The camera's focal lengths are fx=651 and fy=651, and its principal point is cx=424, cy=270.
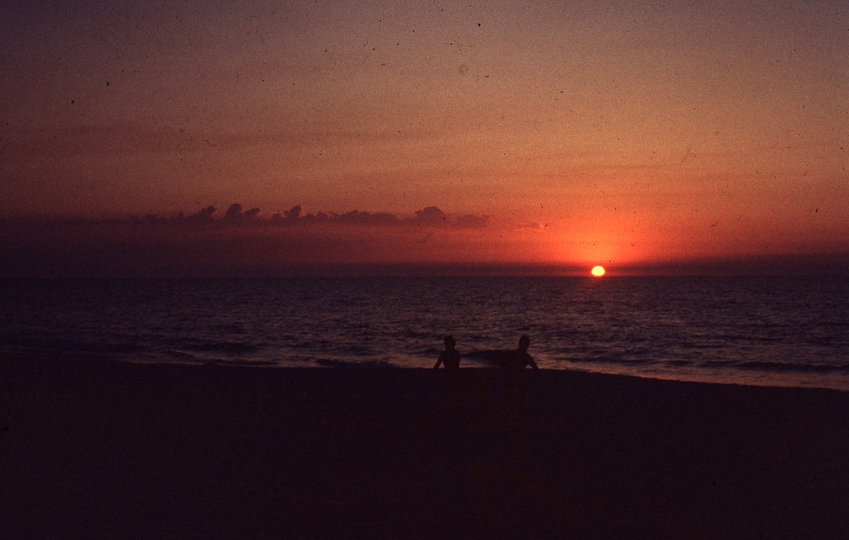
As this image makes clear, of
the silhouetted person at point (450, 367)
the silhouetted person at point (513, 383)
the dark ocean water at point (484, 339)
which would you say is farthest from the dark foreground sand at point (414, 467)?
the dark ocean water at point (484, 339)

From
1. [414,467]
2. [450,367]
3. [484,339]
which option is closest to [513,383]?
[450,367]

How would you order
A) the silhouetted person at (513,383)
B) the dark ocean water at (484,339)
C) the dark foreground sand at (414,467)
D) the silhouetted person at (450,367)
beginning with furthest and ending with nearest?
the dark ocean water at (484,339) < the silhouetted person at (450,367) < the silhouetted person at (513,383) < the dark foreground sand at (414,467)

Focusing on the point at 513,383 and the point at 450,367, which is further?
the point at 450,367

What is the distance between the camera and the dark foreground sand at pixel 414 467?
8.65m

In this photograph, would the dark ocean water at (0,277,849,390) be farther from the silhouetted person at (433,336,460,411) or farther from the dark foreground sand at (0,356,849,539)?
the silhouetted person at (433,336,460,411)

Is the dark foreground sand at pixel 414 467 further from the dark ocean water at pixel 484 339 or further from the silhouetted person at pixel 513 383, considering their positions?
the dark ocean water at pixel 484 339

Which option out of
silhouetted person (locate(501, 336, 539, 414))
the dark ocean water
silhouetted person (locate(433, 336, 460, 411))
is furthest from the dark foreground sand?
the dark ocean water

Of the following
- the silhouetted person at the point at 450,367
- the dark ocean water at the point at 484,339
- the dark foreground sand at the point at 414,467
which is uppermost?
the silhouetted person at the point at 450,367

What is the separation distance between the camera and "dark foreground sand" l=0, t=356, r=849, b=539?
8.65 metres

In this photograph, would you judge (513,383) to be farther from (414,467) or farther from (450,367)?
(414,467)

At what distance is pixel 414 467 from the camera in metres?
11.4

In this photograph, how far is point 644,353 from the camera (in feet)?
115

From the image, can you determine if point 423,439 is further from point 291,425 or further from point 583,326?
point 583,326

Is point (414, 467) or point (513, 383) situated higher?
point (513, 383)
